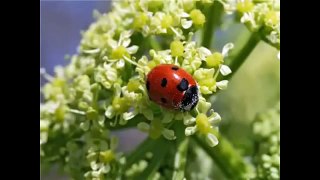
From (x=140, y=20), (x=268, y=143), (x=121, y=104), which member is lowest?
(x=268, y=143)

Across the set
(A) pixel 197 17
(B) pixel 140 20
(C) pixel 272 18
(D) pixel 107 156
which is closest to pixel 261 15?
(C) pixel 272 18

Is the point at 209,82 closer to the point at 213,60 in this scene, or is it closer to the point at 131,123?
the point at 213,60

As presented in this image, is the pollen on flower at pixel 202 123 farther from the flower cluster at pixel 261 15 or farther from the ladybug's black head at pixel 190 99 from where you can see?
the flower cluster at pixel 261 15

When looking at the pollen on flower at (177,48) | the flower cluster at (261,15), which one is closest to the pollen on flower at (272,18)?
the flower cluster at (261,15)

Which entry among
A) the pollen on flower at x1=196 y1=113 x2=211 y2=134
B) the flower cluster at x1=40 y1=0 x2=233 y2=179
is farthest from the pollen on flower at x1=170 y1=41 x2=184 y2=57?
the pollen on flower at x1=196 y1=113 x2=211 y2=134

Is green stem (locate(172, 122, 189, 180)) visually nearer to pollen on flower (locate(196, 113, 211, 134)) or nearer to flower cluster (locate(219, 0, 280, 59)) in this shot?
pollen on flower (locate(196, 113, 211, 134))

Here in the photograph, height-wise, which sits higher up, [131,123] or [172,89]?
[172,89]
